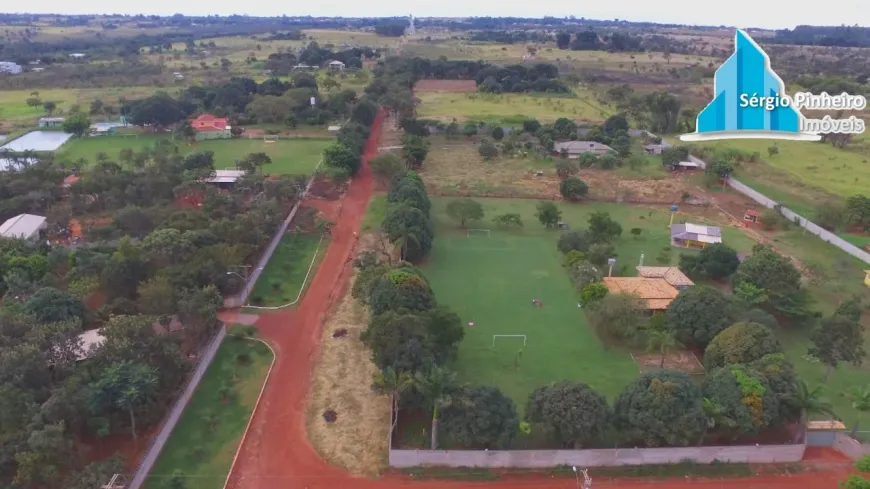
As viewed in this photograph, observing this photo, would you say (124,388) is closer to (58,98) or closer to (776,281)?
(776,281)

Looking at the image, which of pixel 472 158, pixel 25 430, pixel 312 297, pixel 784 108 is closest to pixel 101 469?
pixel 25 430

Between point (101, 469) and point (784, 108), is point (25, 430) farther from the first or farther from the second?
point (784, 108)

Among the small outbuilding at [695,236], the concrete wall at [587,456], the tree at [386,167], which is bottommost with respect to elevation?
the concrete wall at [587,456]

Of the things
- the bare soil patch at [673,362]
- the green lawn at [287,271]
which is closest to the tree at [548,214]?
the green lawn at [287,271]

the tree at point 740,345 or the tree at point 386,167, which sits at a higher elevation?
the tree at point 386,167

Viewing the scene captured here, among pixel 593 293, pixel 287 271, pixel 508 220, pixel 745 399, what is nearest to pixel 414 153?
pixel 508 220

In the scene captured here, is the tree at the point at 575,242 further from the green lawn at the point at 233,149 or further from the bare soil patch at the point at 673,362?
the green lawn at the point at 233,149

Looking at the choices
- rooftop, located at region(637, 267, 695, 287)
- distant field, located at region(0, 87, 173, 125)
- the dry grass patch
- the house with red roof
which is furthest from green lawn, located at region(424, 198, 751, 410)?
distant field, located at region(0, 87, 173, 125)
